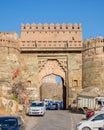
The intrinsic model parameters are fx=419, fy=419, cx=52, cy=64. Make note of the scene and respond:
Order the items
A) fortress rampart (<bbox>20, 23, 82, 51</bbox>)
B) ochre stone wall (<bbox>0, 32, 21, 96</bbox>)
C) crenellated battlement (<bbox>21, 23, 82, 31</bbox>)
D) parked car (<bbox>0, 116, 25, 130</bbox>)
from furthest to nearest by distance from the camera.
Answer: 1. crenellated battlement (<bbox>21, 23, 82, 31</bbox>)
2. fortress rampart (<bbox>20, 23, 82, 51</bbox>)
3. ochre stone wall (<bbox>0, 32, 21, 96</bbox>)
4. parked car (<bbox>0, 116, 25, 130</bbox>)

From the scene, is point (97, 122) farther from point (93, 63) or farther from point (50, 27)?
point (50, 27)

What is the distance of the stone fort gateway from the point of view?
3728 centimetres

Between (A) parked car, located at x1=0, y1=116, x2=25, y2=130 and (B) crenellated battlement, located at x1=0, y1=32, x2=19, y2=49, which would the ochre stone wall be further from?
(A) parked car, located at x1=0, y1=116, x2=25, y2=130

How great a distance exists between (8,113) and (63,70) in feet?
40.5

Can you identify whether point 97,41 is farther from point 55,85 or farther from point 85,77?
point 55,85

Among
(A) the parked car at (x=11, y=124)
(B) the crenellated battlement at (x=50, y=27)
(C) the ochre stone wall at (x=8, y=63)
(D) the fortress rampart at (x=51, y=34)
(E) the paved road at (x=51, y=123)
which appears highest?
(B) the crenellated battlement at (x=50, y=27)

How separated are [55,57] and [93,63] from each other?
3.78 metres

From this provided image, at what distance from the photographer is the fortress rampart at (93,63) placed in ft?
122

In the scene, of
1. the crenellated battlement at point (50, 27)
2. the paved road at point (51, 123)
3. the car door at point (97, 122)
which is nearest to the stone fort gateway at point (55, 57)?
the crenellated battlement at point (50, 27)

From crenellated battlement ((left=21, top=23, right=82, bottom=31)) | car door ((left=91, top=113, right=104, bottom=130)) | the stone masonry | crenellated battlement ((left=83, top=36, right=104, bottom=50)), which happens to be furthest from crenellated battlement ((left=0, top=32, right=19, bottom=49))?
car door ((left=91, top=113, right=104, bottom=130))

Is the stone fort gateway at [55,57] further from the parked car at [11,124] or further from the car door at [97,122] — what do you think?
the parked car at [11,124]

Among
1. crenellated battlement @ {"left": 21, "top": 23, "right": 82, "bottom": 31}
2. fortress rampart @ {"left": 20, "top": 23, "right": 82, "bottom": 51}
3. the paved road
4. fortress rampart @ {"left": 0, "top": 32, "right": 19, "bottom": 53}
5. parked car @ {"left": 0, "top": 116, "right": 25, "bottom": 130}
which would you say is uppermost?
crenellated battlement @ {"left": 21, "top": 23, "right": 82, "bottom": 31}

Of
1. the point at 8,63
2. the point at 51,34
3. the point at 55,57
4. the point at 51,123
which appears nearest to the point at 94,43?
the point at 55,57

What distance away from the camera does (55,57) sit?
39.1 metres
